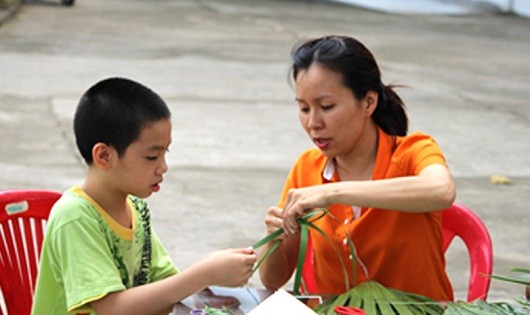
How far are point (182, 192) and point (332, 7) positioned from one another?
12924 millimetres

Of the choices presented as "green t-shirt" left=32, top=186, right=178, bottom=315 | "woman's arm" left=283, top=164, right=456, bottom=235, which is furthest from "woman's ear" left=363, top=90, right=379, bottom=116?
"green t-shirt" left=32, top=186, right=178, bottom=315

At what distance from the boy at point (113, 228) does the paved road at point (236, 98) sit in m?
2.19

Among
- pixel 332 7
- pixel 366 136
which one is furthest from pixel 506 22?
pixel 366 136

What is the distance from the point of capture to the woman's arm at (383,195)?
2.32m

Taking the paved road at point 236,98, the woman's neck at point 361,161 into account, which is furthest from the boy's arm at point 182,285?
the paved road at point 236,98

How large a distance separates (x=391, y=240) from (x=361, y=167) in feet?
0.69

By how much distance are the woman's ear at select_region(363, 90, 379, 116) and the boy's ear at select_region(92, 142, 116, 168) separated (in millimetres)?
654

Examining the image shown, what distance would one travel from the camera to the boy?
2316 mm

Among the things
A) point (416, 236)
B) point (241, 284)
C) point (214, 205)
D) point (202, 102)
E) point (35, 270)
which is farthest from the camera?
point (202, 102)

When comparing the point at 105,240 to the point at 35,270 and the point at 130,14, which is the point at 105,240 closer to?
the point at 35,270

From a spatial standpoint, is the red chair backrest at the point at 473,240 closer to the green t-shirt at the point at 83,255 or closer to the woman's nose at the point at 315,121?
the woman's nose at the point at 315,121

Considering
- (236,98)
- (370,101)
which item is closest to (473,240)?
(370,101)

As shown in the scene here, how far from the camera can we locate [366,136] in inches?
105

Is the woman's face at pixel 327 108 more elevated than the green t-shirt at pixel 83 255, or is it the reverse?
the woman's face at pixel 327 108
